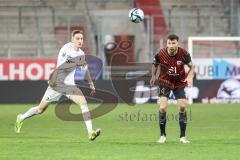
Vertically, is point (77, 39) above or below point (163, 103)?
above

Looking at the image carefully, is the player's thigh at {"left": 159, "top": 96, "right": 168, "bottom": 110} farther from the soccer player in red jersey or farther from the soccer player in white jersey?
the soccer player in white jersey

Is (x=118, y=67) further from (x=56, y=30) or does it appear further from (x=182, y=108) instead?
(x=182, y=108)

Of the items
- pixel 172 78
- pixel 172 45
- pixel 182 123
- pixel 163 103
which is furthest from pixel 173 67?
pixel 182 123

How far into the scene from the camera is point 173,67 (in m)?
14.5

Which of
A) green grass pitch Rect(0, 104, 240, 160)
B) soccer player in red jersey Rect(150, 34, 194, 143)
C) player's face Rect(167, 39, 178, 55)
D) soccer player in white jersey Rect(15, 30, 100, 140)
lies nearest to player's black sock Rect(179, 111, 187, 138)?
soccer player in red jersey Rect(150, 34, 194, 143)

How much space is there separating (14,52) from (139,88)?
675 centimetres

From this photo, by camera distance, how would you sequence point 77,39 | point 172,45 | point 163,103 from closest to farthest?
point 172,45
point 163,103
point 77,39

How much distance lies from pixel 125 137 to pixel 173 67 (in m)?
2.40

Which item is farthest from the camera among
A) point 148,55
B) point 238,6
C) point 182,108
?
point 238,6

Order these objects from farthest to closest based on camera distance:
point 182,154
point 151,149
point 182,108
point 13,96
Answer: point 13,96 → point 182,108 → point 151,149 → point 182,154

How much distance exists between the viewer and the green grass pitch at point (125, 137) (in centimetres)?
1223

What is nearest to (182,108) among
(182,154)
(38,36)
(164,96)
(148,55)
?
(164,96)

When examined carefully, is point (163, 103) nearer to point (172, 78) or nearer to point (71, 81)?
point (172, 78)

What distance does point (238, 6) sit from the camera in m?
35.1
